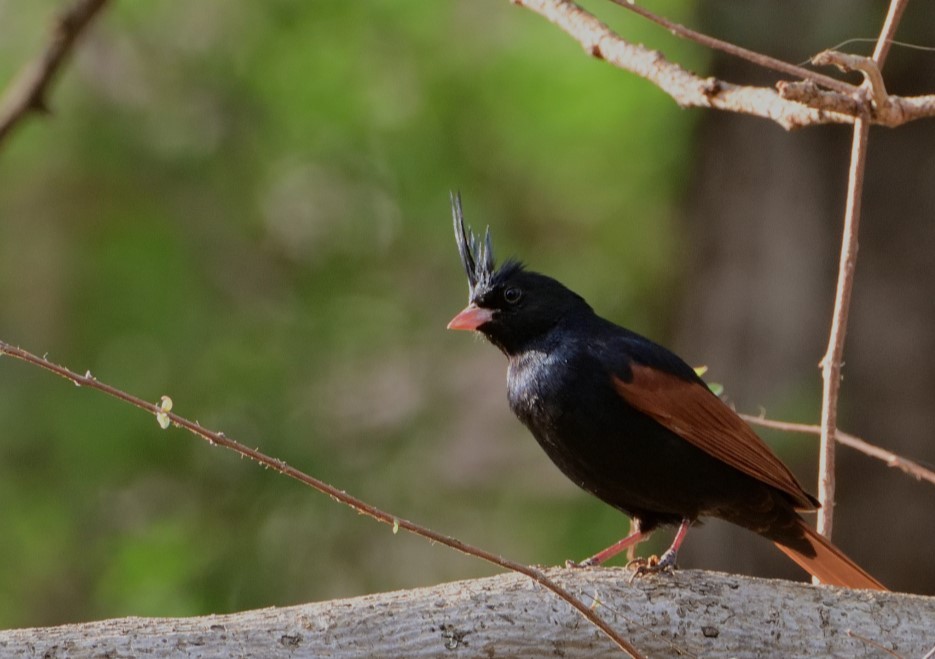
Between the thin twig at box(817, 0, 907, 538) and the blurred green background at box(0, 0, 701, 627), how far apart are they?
9.79 feet

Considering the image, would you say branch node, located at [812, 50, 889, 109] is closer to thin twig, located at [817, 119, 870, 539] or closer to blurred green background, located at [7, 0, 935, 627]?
thin twig, located at [817, 119, 870, 539]

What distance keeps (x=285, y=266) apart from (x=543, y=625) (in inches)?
174

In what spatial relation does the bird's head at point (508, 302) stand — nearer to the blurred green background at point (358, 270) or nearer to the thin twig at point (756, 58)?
the thin twig at point (756, 58)

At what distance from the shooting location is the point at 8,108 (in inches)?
179

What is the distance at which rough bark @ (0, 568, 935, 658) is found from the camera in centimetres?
262

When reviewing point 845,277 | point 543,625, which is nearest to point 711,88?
point 845,277

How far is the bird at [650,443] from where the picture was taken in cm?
369

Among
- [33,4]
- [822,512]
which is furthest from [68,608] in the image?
[822,512]

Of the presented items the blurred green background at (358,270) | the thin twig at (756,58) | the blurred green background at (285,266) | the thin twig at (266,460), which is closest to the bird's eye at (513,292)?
the thin twig at (756,58)

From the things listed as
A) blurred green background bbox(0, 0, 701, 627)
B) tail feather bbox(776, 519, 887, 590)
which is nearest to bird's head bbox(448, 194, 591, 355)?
tail feather bbox(776, 519, 887, 590)

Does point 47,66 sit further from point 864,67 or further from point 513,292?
point 864,67

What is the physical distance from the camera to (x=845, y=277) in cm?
315

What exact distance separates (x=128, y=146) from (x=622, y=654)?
175 inches

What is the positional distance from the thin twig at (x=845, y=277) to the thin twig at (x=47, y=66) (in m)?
2.61
